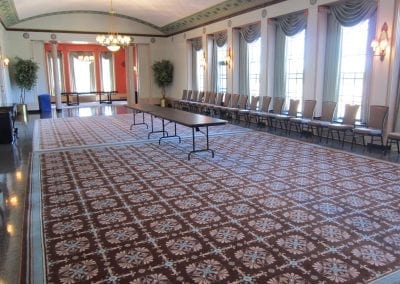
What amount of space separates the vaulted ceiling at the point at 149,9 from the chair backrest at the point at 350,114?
155 inches

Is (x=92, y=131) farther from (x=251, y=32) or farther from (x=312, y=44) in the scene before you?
(x=312, y=44)

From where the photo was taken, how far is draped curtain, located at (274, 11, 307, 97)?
30.6 ft

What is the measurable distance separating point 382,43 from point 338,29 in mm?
1504

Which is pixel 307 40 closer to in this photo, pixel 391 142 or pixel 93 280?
pixel 391 142

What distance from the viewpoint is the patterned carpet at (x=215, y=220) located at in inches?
110

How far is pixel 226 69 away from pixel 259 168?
24.5ft

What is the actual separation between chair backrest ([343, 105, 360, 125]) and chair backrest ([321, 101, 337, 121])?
0.42 m

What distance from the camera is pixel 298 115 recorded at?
919cm

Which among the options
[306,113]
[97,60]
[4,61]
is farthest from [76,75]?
[306,113]

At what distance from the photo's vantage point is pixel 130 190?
471cm

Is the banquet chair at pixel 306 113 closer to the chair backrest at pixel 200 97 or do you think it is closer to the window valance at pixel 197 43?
the chair backrest at pixel 200 97

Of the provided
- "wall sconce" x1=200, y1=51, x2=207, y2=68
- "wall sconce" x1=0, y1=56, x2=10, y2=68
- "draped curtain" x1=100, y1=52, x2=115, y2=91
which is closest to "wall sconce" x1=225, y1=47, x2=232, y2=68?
"wall sconce" x1=200, y1=51, x2=207, y2=68

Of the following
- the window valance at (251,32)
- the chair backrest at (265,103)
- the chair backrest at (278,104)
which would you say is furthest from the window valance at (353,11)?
the window valance at (251,32)

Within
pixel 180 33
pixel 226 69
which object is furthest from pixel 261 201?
pixel 180 33
